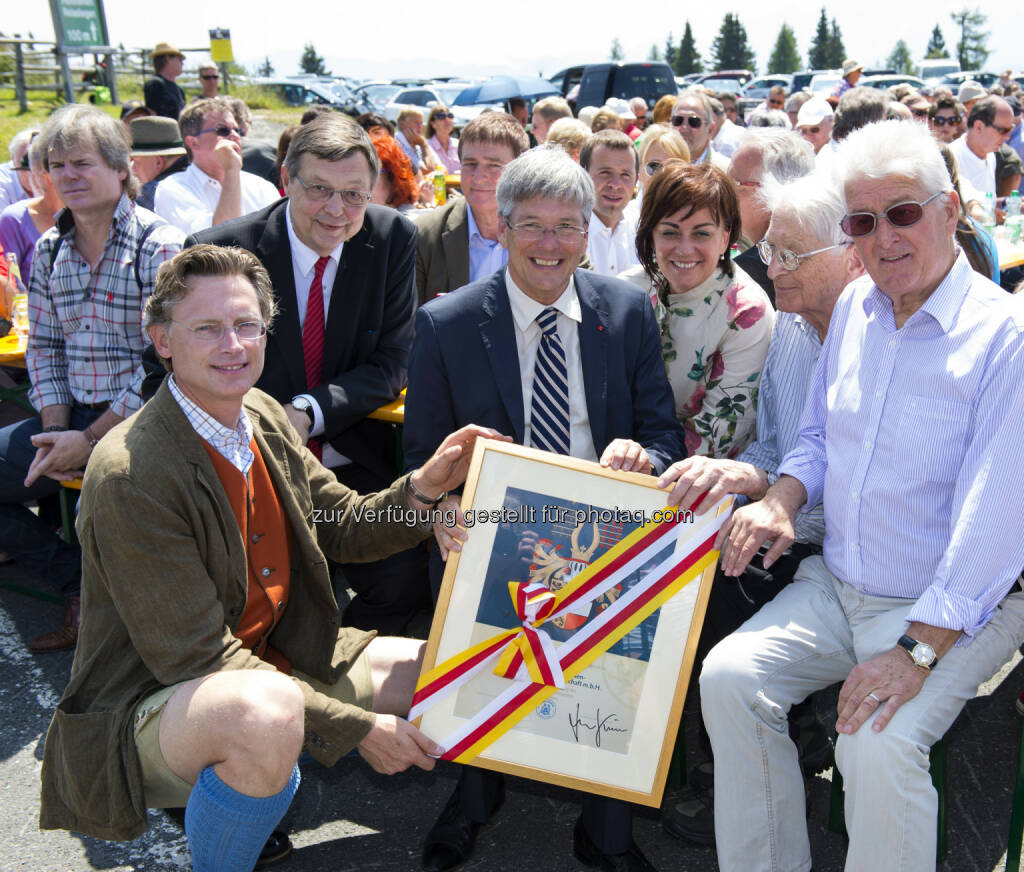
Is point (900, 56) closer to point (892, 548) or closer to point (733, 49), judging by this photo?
point (733, 49)

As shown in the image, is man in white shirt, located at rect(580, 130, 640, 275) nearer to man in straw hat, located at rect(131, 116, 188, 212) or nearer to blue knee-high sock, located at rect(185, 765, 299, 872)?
man in straw hat, located at rect(131, 116, 188, 212)

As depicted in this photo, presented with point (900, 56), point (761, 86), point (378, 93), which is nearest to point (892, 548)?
point (378, 93)

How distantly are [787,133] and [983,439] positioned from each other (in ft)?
9.62

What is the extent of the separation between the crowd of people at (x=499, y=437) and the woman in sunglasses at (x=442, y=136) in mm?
9274

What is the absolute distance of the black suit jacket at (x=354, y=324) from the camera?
12.0ft

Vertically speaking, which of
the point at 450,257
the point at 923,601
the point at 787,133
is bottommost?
the point at 923,601

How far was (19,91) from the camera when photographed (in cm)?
2273

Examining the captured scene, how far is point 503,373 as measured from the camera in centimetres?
285

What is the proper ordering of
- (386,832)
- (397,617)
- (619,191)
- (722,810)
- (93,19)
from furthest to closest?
(93,19)
(619,191)
(397,617)
(386,832)
(722,810)

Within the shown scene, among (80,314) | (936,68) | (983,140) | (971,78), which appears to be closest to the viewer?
(80,314)

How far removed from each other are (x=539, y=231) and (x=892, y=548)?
1354 mm

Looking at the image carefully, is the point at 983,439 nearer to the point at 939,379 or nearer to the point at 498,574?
the point at 939,379

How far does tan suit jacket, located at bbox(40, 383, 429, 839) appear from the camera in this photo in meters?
2.26

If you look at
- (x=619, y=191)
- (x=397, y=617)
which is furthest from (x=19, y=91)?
(x=397, y=617)
